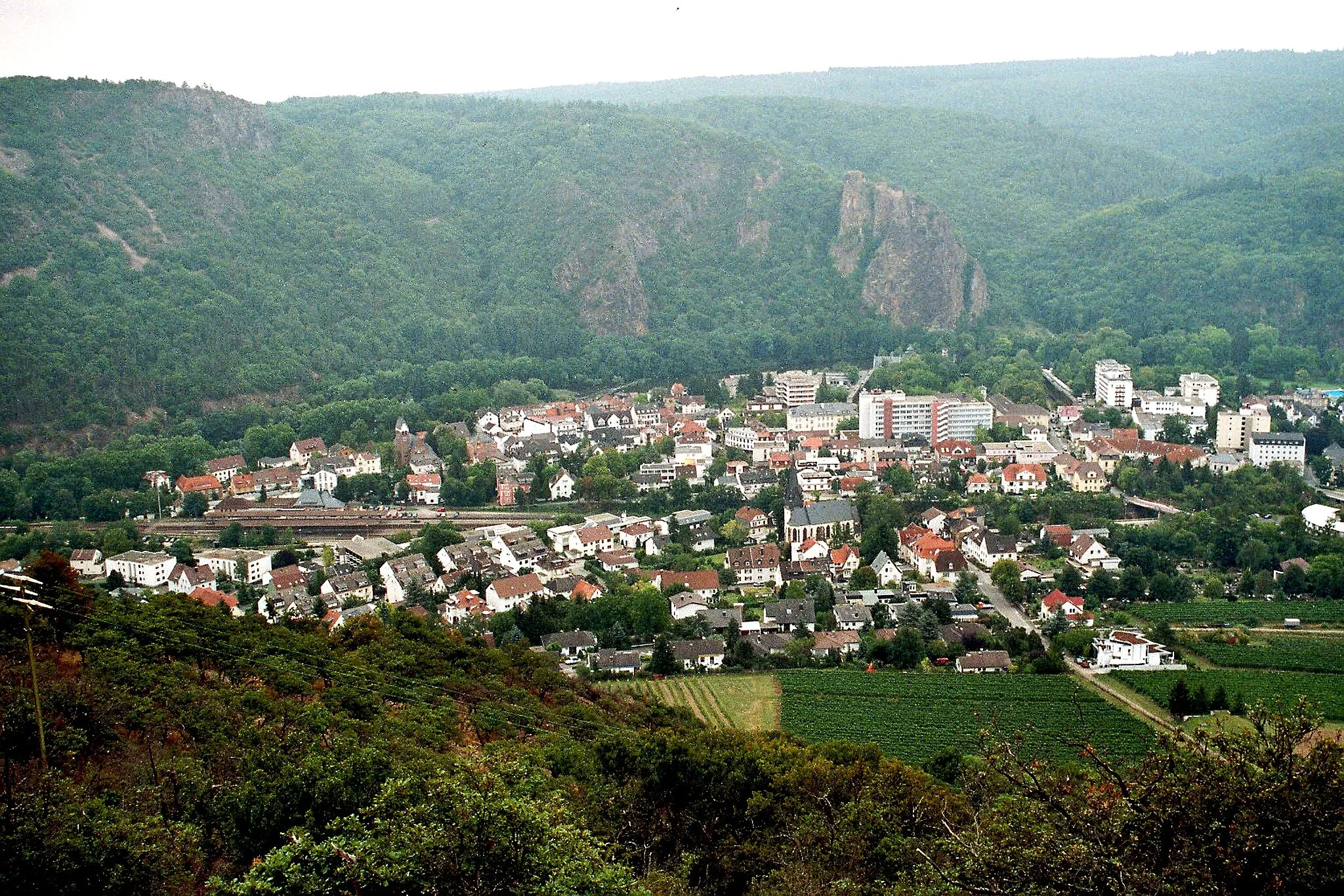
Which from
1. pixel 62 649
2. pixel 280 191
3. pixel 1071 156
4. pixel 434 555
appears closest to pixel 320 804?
pixel 62 649

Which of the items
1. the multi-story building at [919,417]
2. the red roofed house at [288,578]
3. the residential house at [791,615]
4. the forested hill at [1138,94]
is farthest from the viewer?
the forested hill at [1138,94]

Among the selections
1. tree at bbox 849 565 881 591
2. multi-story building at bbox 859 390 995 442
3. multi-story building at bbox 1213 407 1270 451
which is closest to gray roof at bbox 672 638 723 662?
tree at bbox 849 565 881 591

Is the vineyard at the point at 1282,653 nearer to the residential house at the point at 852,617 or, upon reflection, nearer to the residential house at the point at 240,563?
the residential house at the point at 852,617

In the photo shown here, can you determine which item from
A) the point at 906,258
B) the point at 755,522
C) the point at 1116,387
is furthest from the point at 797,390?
the point at 906,258

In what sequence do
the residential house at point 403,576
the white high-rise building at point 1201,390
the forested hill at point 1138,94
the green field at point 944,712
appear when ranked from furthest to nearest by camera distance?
1. the forested hill at point 1138,94
2. the white high-rise building at point 1201,390
3. the residential house at point 403,576
4. the green field at point 944,712

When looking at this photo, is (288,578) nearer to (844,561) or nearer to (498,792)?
(844,561)

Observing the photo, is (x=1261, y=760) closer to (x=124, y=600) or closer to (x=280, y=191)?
(x=124, y=600)

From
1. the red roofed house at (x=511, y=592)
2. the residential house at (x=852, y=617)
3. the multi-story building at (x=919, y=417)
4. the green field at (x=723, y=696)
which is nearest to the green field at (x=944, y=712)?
the green field at (x=723, y=696)
